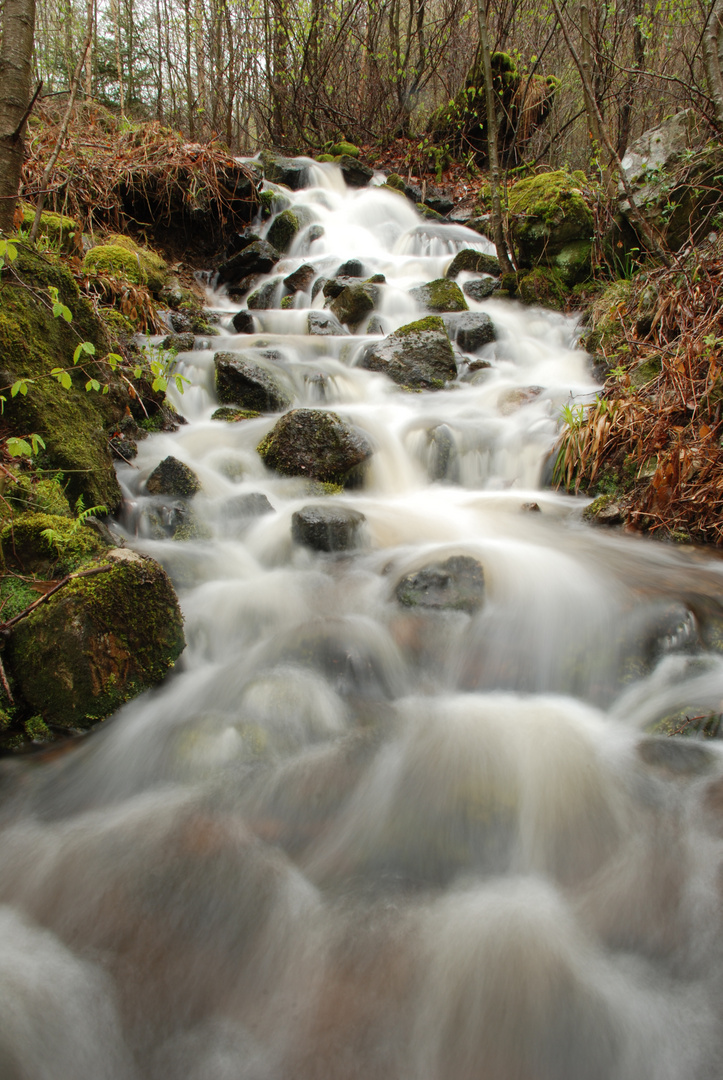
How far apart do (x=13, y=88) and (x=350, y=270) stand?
6918 mm

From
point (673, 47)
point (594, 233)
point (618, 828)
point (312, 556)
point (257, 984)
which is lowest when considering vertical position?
point (257, 984)

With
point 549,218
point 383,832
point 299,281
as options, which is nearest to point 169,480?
point 383,832

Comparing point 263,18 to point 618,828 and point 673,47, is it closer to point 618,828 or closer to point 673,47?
point 673,47

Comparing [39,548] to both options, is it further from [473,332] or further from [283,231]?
[283,231]

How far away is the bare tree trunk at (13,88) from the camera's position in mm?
3115

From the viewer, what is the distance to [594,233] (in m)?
7.71

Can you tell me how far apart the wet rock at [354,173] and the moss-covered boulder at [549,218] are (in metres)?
5.88

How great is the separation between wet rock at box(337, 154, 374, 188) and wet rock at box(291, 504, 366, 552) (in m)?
12.1

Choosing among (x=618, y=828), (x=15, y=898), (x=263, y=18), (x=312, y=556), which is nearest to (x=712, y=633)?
(x=618, y=828)

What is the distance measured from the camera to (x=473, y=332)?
7555mm

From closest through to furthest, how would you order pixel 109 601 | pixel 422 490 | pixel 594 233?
pixel 109 601, pixel 422 490, pixel 594 233

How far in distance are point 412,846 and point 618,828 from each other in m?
0.75

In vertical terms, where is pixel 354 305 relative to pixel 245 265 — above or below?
below

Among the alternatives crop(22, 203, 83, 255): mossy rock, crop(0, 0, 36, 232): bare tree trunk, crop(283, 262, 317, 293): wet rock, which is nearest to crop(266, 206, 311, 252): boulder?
crop(283, 262, 317, 293): wet rock
